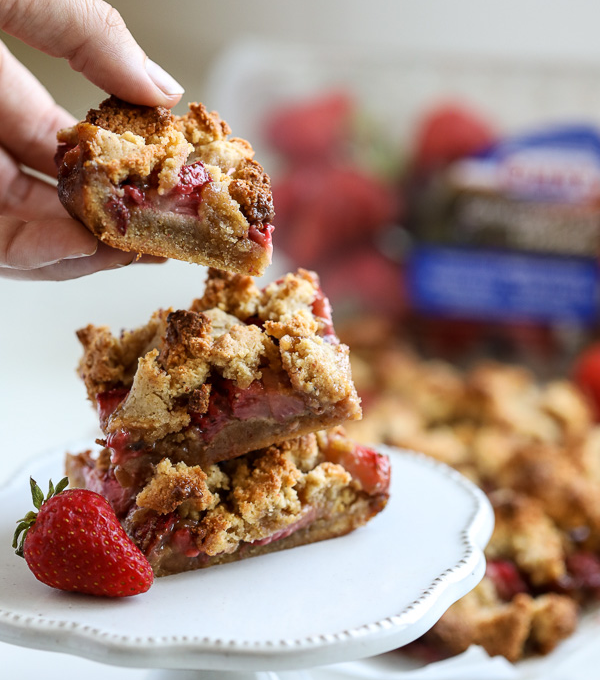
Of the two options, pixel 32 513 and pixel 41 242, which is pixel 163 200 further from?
pixel 32 513

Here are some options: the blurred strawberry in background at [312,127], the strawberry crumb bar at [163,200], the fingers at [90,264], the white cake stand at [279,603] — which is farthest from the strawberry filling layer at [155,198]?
the blurred strawberry in background at [312,127]

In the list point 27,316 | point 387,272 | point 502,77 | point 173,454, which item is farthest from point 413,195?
point 173,454

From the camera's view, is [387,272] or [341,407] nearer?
[341,407]

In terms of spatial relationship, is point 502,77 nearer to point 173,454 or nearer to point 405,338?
point 405,338

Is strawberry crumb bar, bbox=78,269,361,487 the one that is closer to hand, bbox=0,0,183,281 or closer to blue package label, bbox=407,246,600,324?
hand, bbox=0,0,183,281

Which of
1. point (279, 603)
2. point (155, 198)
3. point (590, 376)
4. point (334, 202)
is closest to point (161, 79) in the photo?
point (155, 198)

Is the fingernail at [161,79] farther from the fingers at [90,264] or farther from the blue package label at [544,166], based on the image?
the blue package label at [544,166]

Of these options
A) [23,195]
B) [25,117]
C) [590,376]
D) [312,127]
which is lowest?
[590,376]
